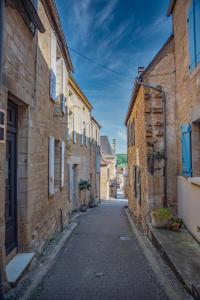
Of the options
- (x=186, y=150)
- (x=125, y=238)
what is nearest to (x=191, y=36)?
(x=186, y=150)

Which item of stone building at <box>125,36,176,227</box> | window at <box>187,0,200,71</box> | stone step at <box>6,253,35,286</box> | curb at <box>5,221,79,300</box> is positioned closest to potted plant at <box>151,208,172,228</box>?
stone building at <box>125,36,176,227</box>

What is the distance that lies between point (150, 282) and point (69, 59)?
289 inches

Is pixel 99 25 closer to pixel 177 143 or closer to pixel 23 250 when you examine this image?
pixel 177 143

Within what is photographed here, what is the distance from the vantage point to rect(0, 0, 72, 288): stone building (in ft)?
11.7

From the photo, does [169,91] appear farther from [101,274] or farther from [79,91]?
[79,91]

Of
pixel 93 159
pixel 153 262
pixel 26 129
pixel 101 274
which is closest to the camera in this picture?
pixel 101 274

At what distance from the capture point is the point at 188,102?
6.01 metres

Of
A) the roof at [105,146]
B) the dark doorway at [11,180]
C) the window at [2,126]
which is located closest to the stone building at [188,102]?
Answer: the dark doorway at [11,180]

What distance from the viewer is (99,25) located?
8.41 meters

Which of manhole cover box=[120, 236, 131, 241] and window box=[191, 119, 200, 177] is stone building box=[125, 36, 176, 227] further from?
window box=[191, 119, 200, 177]

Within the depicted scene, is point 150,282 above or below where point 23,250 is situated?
below

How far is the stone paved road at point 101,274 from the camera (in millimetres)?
3547

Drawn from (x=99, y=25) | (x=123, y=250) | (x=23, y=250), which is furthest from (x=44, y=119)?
(x=99, y=25)

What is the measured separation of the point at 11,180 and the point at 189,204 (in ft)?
13.4
